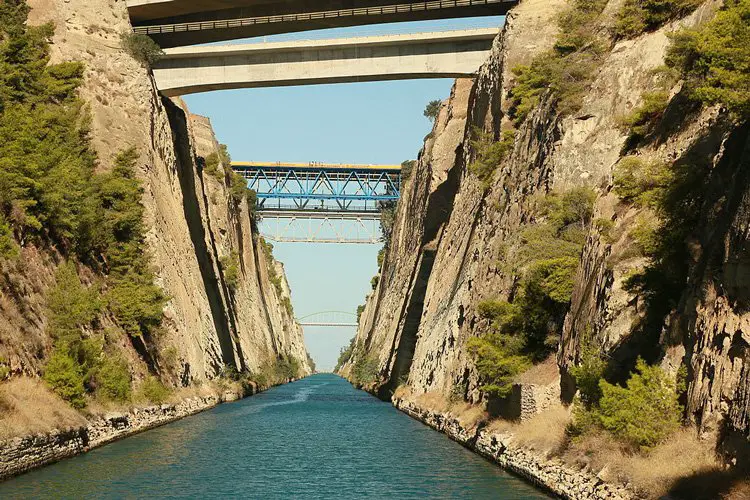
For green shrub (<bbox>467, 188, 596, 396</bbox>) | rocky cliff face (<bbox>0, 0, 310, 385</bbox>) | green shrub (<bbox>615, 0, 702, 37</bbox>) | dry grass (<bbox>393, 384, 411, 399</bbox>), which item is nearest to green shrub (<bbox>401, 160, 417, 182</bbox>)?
rocky cliff face (<bbox>0, 0, 310, 385</bbox>)

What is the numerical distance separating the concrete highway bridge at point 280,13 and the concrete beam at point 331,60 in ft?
2.97

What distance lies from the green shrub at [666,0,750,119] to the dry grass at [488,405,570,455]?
6999 mm

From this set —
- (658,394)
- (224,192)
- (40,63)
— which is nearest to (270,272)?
(224,192)

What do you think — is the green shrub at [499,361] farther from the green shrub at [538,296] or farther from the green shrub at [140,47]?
the green shrub at [140,47]

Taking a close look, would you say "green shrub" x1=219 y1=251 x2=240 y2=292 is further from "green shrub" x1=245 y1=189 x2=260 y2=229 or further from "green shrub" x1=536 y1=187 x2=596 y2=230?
"green shrub" x1=536 y1=187 x2=596 y2=230

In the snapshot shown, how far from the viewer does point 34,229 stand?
29578 millimetres

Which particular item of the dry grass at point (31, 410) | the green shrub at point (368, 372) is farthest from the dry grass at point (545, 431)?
the green shrub at point (368, 372)

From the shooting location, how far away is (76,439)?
23609mm

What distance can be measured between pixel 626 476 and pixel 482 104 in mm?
33439

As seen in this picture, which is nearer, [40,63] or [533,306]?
[533,306]

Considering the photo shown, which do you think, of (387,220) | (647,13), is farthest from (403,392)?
(387,220)

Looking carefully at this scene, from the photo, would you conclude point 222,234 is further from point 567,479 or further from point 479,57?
point 567,479

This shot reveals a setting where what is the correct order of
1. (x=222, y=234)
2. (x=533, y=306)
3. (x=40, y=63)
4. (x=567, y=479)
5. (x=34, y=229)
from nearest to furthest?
(x=567, y=479) < (x=533, y=306) < (x=34, y=229) < (x=40, y=63) < (x=222, y=234)

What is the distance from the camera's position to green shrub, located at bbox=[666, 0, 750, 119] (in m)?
15.0
